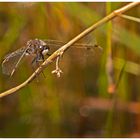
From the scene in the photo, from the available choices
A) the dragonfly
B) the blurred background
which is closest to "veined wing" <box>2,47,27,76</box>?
the dragonfly

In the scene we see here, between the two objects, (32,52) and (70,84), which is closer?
(32,52)

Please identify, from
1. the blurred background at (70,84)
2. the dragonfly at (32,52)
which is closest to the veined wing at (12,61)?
the dragonfly at (32,52)

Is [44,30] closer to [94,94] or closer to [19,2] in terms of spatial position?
[19,2]

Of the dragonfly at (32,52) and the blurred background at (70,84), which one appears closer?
the dragonfly at (32,52)

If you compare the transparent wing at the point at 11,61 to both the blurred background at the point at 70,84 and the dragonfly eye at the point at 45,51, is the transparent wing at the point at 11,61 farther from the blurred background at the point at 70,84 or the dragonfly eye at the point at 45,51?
the blurred background at the point at 70,84

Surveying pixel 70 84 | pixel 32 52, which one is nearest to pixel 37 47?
pixel 32 52

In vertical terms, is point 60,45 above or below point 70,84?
above

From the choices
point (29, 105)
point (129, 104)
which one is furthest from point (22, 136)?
point (129, 104)

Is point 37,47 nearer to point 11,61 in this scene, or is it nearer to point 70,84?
point 11,61

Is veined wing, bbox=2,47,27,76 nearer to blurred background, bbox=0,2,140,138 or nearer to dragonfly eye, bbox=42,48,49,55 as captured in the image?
dragonfly eye, bbox=42,48,49,55
